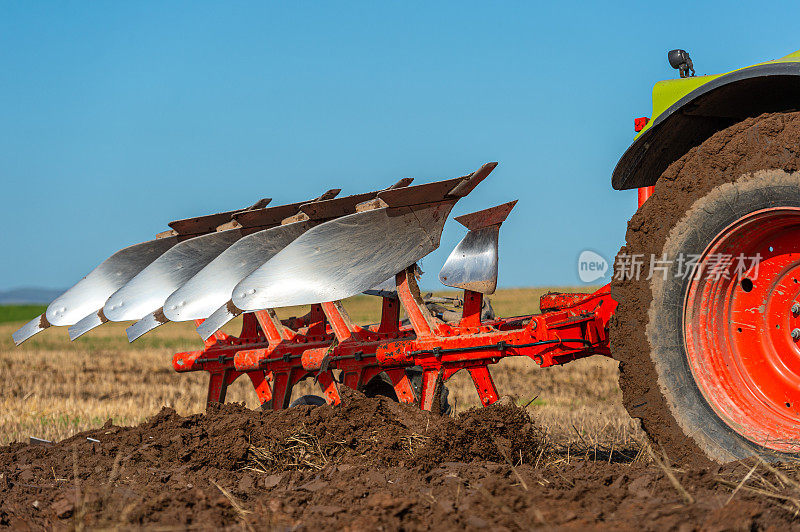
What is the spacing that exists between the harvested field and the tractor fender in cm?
123

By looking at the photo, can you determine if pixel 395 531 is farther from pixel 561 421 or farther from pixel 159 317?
pixel 561 421

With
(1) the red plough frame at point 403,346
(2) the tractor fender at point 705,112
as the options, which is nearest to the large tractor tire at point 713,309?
(2) the tractor fender at point 705,112

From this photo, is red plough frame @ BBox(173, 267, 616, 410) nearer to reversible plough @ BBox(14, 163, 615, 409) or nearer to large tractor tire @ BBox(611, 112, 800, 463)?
reversible plough @ BBox(14, 163, 615, 409)

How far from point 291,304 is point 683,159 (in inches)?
74.3

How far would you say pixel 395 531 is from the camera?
6.93ft

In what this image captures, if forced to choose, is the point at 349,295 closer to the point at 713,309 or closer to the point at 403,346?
the point at 403,346

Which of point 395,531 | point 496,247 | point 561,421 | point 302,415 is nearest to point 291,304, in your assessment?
point 302,415

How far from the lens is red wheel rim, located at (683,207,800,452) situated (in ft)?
A: 9.05

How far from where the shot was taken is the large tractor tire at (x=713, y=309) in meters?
2.71

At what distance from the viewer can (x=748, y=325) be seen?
9.46 ft

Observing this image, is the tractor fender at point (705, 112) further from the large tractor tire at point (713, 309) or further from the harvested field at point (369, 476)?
the harvested field at point (369, 476)

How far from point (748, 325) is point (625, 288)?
47 cm

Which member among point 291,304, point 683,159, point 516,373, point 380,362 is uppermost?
point 683,159

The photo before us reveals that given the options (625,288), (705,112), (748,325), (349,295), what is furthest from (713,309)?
(349,295)
